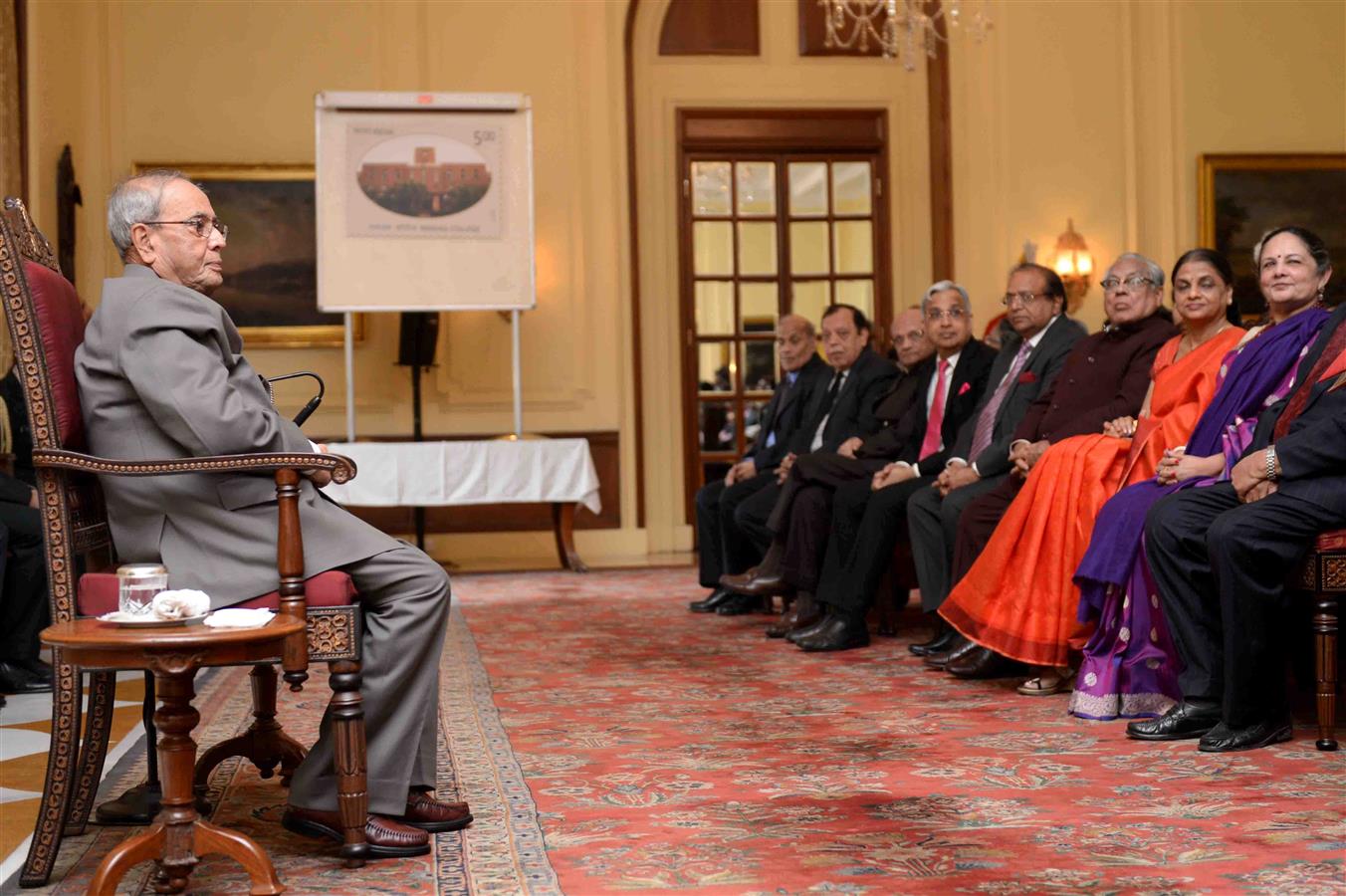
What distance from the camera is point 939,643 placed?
17.0ft

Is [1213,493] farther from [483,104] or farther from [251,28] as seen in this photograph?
[251,28]

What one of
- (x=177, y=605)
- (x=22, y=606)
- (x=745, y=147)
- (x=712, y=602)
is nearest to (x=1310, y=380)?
(x=177, y=605)

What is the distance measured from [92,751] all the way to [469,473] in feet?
18.2

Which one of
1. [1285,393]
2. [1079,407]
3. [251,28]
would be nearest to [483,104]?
[251,28]

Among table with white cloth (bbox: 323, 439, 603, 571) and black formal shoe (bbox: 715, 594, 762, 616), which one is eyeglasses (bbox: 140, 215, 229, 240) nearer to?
black formal shoe (bbox: 715, 594, 762, 616)

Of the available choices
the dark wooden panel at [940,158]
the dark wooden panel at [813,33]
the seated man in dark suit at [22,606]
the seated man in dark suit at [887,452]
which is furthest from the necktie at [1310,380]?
the dark wooden panel at [813,33]

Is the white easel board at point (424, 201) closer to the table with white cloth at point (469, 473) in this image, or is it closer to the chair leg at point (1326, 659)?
the table with white cloth at point (469, 473)

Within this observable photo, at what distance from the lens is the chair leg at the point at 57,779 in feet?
8.45

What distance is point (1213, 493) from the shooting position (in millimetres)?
3793

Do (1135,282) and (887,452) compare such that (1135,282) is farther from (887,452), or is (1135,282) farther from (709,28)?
(709,28)

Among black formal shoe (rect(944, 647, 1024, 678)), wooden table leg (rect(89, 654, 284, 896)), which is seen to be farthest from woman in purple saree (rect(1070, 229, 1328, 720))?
wooden table leg (rect(89, 654, 284, 896))

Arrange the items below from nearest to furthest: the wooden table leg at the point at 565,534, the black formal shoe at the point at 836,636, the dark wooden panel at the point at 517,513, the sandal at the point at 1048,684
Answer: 1. the sandal at the point at 1048,684
2. the black formal shoe at the point at 836,636
3. the wooden table leg at the point at 565,534
4. the dark wooden panel at the point at 517,513

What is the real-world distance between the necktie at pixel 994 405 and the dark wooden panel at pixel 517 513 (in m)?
4.56

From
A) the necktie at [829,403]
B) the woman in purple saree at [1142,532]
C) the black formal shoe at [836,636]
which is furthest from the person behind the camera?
the necktie at [829,403]
